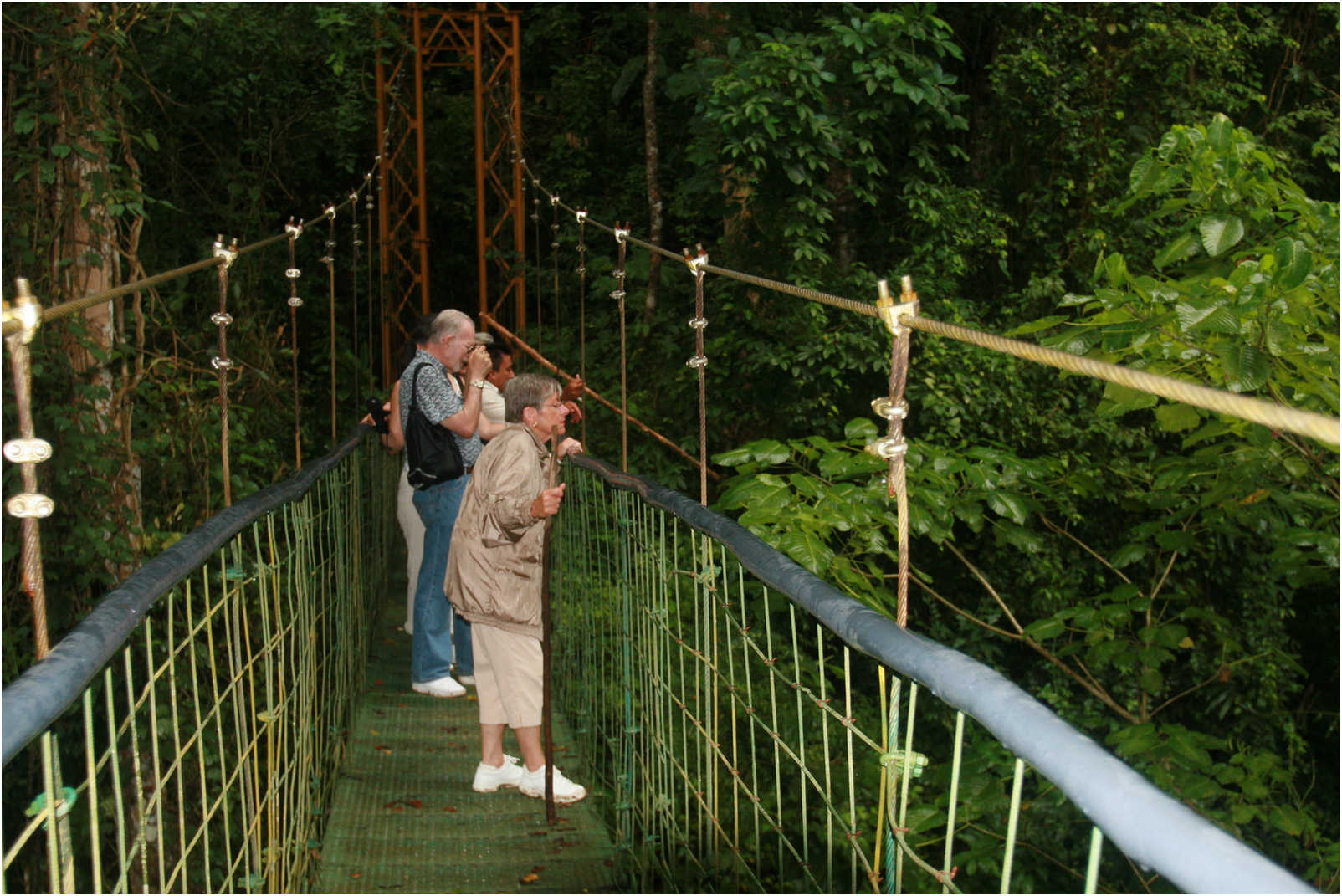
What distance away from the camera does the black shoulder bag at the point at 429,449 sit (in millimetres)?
3588

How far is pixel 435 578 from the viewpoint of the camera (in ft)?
12.2

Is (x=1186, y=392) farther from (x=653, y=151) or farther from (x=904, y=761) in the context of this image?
(x=653, y=151)

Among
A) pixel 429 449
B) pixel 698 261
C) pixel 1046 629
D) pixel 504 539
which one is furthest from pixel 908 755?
pixel 1046 629

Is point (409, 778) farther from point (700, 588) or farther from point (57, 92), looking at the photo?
point (57, 92)

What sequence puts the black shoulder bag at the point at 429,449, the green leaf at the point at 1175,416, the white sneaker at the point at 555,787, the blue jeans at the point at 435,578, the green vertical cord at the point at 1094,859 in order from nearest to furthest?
the green vertical cord at the point at 1094,859
the green leaf at the point at 1175,416
the white sneaker at the point at 555,787
the black shoulder bag at the point at 429,449
the blue jeans at the point at 435,578

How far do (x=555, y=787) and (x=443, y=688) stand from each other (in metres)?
0.90

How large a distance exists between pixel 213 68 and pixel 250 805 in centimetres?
700

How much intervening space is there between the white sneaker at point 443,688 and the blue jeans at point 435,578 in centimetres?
2

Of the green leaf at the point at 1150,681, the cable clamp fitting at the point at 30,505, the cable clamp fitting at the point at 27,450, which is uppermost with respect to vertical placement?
the cable clamp fitting at the point at 27,450

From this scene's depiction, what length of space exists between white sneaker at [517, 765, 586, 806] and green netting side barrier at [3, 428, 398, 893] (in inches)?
19.3

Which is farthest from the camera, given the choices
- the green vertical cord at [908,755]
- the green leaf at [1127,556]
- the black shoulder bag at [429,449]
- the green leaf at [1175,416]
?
the green leaf at [1127,556]

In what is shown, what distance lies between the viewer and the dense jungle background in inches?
126

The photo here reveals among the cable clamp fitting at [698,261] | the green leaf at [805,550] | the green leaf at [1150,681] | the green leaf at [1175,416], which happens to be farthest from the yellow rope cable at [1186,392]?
the green leaf at [1150,681]

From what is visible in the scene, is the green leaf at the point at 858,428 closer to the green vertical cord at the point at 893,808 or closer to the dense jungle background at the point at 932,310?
the dense jungle background at the point at 932,310
